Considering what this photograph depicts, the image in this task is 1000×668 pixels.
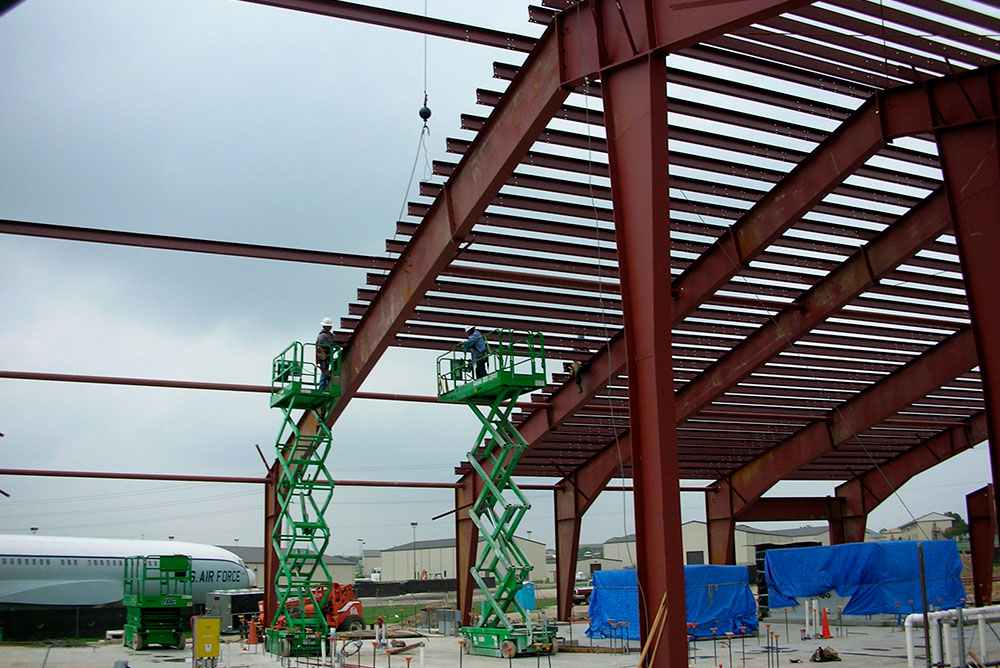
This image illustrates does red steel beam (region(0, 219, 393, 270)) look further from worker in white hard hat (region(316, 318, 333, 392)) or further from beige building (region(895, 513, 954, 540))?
beige building (region(895, 513, 954, 540))

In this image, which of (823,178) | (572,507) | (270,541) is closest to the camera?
(823,178)

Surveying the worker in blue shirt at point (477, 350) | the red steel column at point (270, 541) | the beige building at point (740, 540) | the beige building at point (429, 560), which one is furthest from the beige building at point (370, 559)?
the worker in blue shirt at point (477, 350)

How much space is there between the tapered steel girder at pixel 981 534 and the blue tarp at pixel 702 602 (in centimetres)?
1339

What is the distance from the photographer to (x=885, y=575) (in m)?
30.1

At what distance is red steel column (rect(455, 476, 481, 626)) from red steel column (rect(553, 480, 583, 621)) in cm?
421

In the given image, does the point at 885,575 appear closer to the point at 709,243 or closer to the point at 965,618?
the point at 709,243

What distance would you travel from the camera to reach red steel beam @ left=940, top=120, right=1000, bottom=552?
51.7 ft

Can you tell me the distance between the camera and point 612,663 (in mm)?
21859

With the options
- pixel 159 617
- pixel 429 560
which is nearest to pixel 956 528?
pixel 429 560

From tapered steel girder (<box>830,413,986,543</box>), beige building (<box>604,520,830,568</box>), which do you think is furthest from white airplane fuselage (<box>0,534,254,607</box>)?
beige building (<box>604,520,830,568</box>)

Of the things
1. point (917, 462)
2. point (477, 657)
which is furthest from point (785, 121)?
point (917, 462)

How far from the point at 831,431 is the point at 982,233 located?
20.7 m

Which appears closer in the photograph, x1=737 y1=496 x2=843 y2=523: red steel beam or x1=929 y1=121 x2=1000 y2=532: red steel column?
x1=929 y1=121 x2=1000 y2=532: red steel column

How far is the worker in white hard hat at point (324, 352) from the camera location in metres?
26.7
